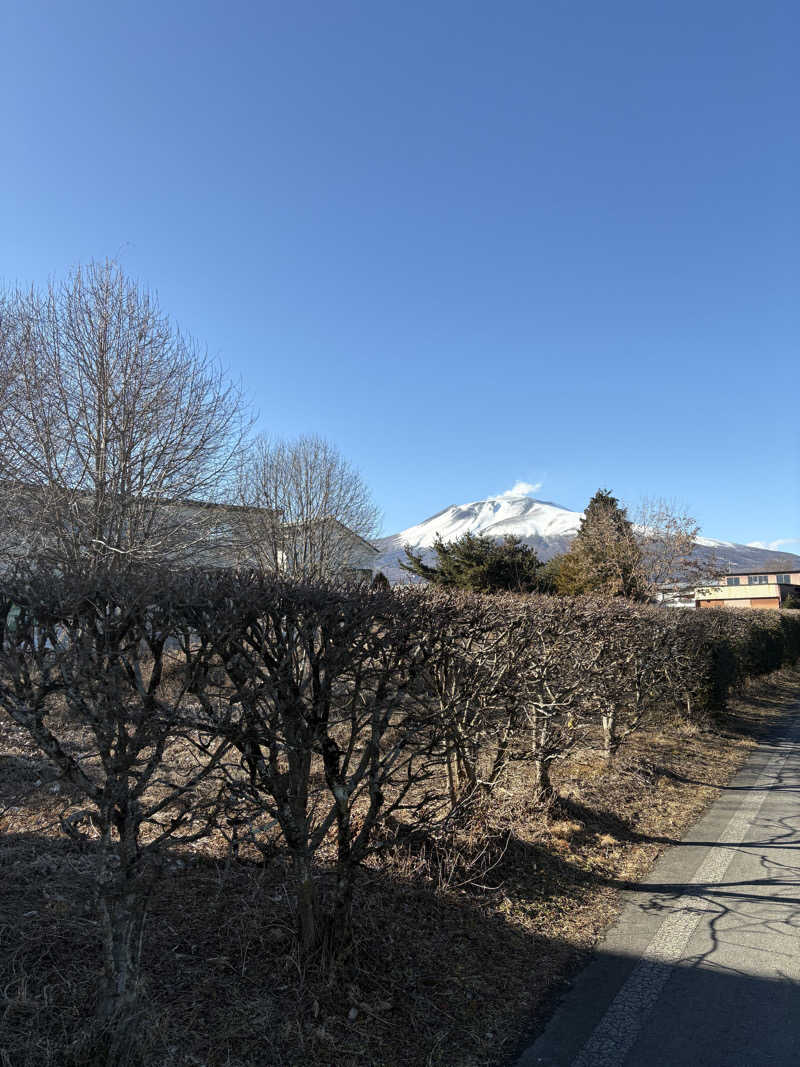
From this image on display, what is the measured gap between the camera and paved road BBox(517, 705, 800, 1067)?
10.4 ft

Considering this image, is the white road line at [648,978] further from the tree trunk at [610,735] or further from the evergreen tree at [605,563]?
the evergreen tree at [605,563]

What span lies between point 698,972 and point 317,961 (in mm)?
2197

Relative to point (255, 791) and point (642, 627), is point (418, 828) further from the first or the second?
point (642, 627)

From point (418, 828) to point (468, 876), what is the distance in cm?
87

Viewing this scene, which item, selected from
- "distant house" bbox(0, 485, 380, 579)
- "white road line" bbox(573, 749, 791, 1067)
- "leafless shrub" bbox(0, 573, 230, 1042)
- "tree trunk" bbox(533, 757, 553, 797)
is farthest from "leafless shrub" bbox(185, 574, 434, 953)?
"distant house" bbox(0, 485, 380, 579)

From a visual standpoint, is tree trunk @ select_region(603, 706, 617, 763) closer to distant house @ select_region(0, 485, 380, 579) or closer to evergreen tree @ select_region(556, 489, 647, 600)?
distant house @ select_region(0, 485, 380, 579)

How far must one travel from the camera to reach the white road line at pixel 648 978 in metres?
3.20

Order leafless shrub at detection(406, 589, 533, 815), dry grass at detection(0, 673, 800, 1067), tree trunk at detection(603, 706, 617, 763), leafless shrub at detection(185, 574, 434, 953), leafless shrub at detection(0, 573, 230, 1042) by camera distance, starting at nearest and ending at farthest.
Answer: leafless shrub at detection(0, 573, 230, 1042)
dry grass at detection(0, 673, 800, 1067)
leafless shrub at detection(185, 574, 434, 953)
leafless shrub at detection(406, 589, 533, 815)
tree trunk at detection(603, 706, 617, 763)

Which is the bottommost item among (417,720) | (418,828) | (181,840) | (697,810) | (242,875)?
(697,810)

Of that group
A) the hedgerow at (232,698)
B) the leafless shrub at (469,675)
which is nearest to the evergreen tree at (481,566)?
the leafless shrub at (469,675)

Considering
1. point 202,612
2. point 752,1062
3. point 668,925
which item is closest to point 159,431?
point 202,612

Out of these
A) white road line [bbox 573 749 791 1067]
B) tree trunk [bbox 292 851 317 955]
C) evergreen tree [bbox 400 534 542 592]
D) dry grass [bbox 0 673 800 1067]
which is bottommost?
white road line [bbox 573 749 791 1067]

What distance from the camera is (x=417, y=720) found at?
373cm

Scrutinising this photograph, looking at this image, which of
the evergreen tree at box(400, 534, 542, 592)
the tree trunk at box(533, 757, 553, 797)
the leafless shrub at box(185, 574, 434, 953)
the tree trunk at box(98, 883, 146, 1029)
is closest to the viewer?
the tree trunk at box(98, 883, 146, 1029)
